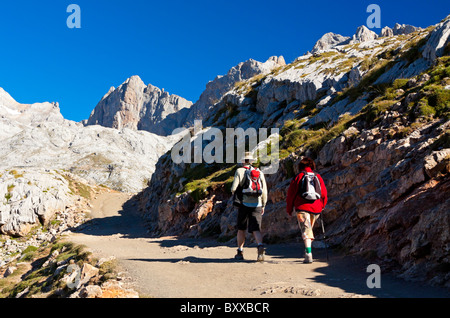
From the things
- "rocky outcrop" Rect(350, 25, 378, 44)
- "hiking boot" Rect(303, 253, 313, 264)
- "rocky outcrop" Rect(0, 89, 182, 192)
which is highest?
"rocky outcrop" Rect(350, 25, 378, 44)

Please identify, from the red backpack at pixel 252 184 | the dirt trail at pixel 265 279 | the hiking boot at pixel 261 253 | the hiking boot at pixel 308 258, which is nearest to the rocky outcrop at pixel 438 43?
the dirt trail at pixel 265 279

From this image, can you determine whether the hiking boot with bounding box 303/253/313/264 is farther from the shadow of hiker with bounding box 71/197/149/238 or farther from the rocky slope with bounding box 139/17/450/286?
the shadow of hiker with bounding box 71/197/149/238

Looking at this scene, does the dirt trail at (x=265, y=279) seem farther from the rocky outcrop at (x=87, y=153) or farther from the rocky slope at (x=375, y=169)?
the rocky outcrop at (x=87, y=153)

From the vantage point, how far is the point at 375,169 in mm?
12234

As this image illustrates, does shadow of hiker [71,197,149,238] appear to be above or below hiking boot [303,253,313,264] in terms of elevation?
below

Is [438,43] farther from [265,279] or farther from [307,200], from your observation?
[265,279]

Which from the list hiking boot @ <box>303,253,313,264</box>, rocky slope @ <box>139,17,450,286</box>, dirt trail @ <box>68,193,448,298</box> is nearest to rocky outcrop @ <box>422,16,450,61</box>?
rocky slope @ <box>139,17,450,286</box>

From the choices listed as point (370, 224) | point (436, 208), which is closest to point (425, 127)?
point (370, 224)

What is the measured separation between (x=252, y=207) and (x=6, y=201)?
58110 millimetres

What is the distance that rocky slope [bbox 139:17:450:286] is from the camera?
757 centimetres

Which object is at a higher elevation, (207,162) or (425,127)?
(207,162)

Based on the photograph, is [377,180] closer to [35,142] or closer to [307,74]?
[307,74]

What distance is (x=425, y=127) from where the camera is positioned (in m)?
11.8

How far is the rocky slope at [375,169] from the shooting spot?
757cm
